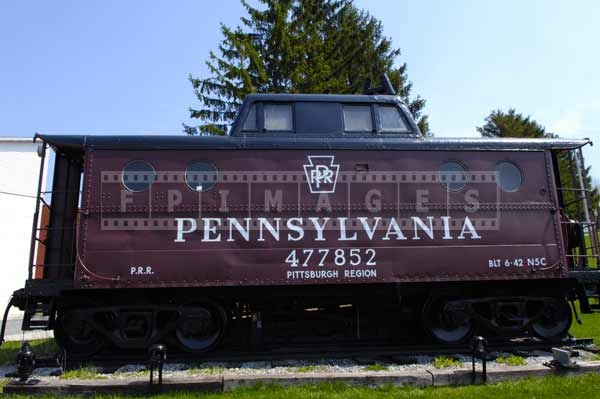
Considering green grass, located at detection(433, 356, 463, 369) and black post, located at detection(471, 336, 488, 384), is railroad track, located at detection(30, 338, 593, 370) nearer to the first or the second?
green grass, located at detection(433, 356, 463, 369)

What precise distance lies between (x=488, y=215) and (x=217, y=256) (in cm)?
456

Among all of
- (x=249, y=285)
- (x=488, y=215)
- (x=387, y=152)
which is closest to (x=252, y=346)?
(x=249, y=285)

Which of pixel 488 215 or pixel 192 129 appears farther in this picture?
pixel 192 129

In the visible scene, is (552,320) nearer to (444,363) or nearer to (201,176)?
(444,363)

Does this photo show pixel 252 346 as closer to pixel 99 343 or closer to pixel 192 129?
pixel 99 343

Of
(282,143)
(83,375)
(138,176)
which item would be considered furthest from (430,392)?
(138,176)

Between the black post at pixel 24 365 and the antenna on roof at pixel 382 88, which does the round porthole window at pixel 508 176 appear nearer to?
the antenna on roof at pixel 382 88

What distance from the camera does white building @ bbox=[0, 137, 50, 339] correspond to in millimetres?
18500

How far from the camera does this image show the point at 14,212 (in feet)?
61.1

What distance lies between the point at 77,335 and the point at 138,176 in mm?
2789

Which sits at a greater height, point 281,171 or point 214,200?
point 281,171

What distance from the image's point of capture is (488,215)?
7316 mm

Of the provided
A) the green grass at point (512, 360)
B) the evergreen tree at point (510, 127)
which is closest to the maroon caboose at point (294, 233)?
the green grass at point (512, 360)

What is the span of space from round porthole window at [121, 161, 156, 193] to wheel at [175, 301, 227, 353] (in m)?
2.08
